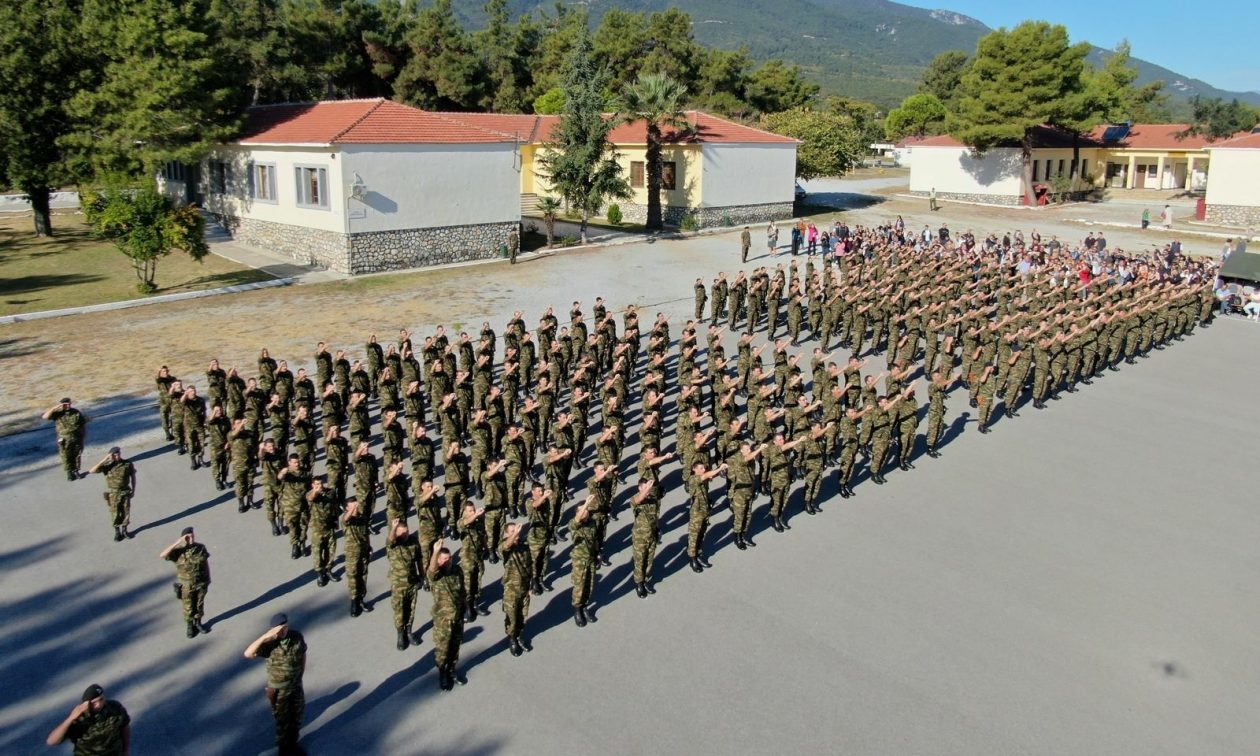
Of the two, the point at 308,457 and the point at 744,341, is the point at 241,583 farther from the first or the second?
the point at 744,341

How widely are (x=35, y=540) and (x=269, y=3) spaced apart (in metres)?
38.9

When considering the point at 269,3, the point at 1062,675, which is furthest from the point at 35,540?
the point at 269,3

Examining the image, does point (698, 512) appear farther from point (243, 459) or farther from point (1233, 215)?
point (1233, 215)

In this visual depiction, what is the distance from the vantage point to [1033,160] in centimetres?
4300

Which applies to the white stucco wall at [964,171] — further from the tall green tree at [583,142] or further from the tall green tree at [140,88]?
the tall green tree at [140,88]

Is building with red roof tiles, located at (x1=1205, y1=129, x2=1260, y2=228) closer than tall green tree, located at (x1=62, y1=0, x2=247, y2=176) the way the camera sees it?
No

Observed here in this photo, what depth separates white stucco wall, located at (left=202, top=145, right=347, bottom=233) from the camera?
24234mm

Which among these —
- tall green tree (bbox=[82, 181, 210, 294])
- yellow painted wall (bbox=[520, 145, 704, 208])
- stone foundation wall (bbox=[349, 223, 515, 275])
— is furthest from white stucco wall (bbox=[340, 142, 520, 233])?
yellow painted wall (bbox=[520, 145, 704, 208])

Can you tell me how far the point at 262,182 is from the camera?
27797 millimetres

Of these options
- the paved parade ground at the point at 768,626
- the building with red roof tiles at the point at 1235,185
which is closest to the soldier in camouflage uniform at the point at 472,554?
the paved parade ground at the point at 768,626

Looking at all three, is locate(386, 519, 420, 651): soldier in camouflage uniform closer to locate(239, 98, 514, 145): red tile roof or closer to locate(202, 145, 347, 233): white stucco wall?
locate(202, 145, 347, 233): white stucco wall

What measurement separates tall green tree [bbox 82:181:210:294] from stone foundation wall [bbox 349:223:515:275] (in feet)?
12.5

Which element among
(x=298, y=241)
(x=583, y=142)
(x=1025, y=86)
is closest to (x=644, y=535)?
(x=298, y=241)

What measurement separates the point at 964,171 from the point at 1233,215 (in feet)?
38.8
